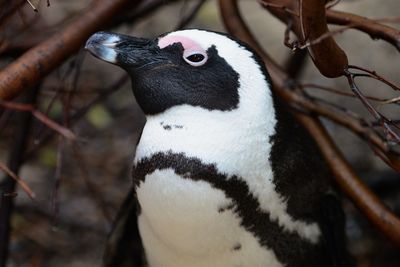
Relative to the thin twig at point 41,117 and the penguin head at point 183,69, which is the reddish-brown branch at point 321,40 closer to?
the penguin head at point 183,69

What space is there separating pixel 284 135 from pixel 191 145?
22cm

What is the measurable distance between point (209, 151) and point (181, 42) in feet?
0.64

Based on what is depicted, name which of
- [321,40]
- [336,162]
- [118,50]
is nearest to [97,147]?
[336,162]

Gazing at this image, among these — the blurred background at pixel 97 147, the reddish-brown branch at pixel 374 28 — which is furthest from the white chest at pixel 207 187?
the blurred background at pixel 97 147

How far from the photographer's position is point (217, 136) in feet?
4.65

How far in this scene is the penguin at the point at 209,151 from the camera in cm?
141

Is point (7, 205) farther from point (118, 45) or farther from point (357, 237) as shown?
point (357, 237)

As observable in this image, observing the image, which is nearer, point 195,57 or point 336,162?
point 195,57

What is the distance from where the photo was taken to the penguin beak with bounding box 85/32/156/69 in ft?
4.74

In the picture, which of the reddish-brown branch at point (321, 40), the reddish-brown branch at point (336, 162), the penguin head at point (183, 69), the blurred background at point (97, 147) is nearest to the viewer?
the reddish-brown branch at point (321, 40)

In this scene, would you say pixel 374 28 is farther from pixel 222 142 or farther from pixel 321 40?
pixel 222 142

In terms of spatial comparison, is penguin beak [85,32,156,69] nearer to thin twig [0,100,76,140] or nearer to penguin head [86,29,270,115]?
penguin head [86,29,270,115]

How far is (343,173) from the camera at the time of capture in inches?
69.3

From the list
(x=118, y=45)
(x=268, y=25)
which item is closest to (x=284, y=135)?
(x=118, y=45)
